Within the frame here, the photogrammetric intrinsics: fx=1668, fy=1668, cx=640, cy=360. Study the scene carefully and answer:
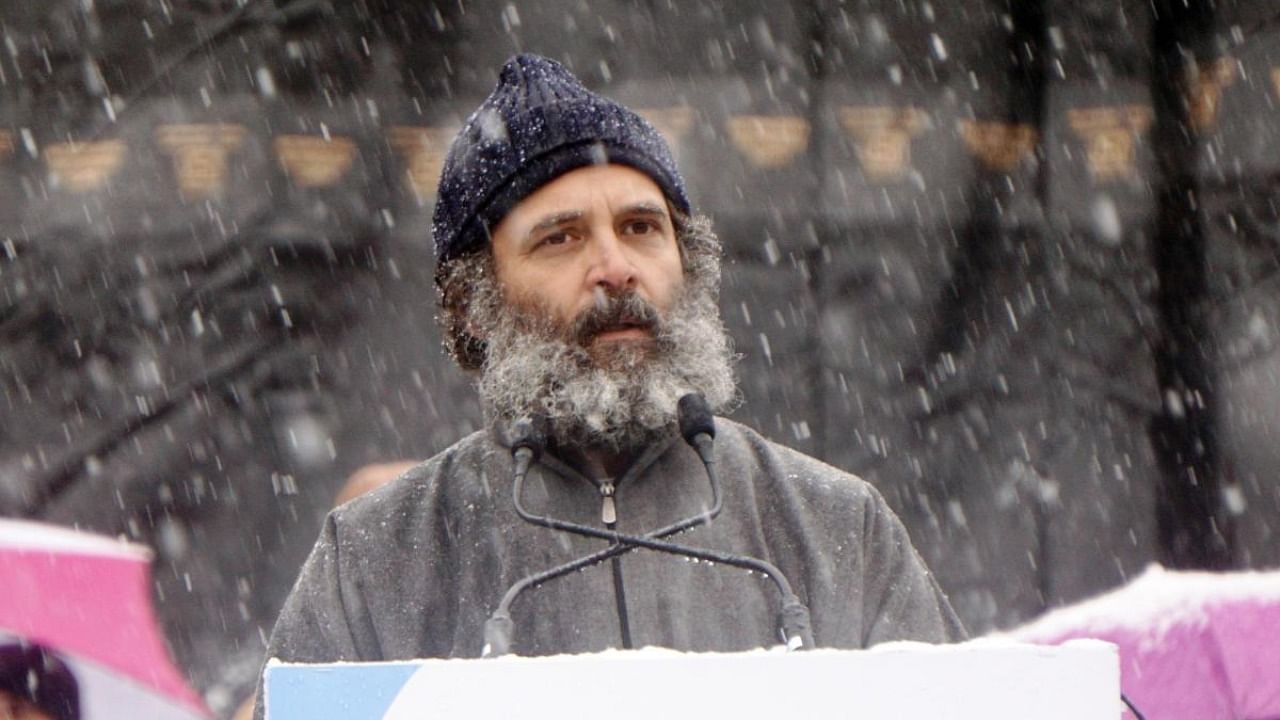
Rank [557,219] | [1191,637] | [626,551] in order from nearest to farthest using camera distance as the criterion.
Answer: [626,551], [557,219], [1191,637]

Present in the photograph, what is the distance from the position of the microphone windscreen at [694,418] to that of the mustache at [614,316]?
1.10ft

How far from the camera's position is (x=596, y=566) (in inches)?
86.7

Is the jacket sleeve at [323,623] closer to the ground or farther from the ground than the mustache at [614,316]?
closer to the ground

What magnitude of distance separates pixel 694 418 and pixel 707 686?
1.99 ft

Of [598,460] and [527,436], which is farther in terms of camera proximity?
[598,460]

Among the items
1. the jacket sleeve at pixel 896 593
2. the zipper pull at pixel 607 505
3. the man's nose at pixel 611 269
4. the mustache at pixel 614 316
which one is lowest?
the jacket sleeve at pixel 896 593

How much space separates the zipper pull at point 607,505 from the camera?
2.20m

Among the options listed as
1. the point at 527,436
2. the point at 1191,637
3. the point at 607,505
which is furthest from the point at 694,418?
the point at 1191,637

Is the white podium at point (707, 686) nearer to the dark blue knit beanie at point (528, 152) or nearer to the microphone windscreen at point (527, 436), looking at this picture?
the microphone windscreen at point (527, 436)

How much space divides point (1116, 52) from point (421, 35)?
5.59ft

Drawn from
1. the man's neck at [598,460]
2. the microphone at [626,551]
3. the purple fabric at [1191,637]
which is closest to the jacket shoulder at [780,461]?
the man's neck at [598,460]

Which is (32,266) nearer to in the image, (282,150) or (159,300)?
(159,300)

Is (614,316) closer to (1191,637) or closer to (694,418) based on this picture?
(694,418)

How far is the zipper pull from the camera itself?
220cm
